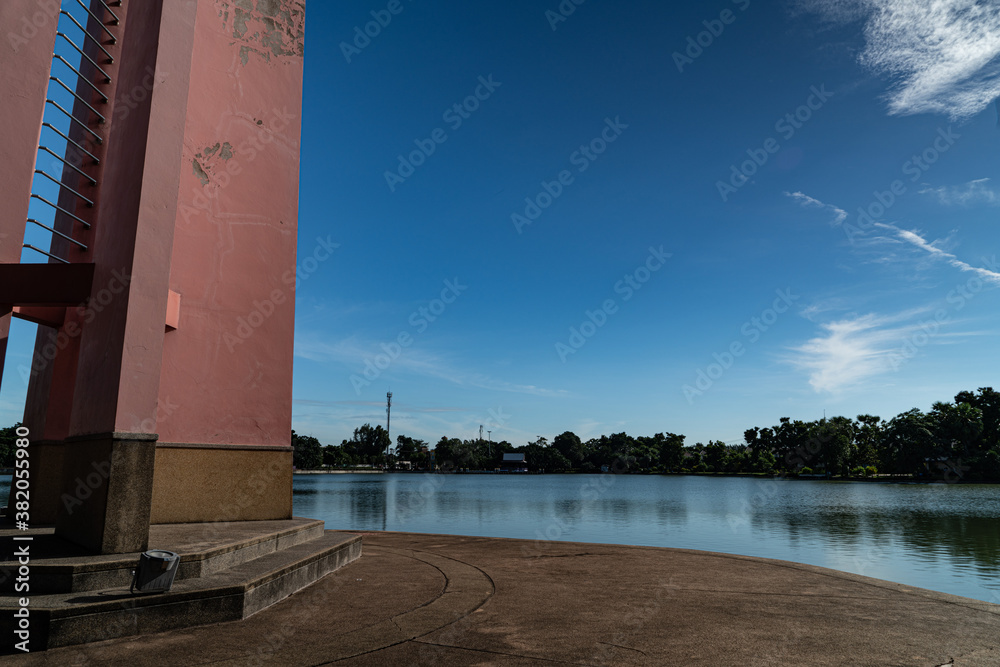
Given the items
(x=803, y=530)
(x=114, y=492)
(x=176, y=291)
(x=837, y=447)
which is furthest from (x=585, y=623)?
(x=837, y=447)

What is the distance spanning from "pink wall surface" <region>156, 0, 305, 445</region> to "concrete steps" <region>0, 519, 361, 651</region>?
3181 mm

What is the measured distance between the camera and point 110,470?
20.5 feet

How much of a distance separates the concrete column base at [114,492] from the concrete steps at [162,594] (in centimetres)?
30

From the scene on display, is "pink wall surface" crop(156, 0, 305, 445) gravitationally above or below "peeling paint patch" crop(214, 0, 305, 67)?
below

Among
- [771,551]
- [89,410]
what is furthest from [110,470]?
[771,551]

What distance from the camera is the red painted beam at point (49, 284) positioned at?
7.19 m

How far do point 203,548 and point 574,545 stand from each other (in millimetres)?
8795

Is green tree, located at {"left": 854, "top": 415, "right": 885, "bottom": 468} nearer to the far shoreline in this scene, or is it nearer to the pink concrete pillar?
the far shoreline

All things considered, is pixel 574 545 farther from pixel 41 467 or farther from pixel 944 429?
pixel 944 429

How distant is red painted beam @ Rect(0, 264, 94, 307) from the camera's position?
23.6 feet

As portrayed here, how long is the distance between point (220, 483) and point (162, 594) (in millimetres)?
4962

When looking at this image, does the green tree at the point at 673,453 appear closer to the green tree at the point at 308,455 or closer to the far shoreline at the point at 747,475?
the far shoreline at the point at 747,475

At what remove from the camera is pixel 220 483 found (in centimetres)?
1014

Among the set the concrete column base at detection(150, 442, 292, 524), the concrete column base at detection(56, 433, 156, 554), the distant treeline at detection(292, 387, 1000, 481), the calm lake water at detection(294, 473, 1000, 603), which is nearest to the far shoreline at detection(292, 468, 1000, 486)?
the distant treeline at detection(292, 387, 1000, 481)
